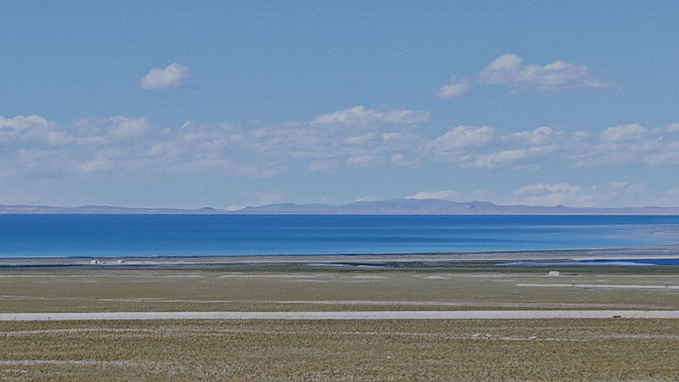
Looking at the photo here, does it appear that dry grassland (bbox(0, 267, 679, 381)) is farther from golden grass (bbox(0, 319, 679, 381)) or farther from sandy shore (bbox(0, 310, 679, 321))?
sandy shore (bbox(0, 310, 679, 321))

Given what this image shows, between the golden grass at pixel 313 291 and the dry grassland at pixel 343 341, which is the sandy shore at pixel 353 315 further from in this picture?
the golden grass at pixel 313 291

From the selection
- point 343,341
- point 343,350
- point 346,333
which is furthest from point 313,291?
point 343,350

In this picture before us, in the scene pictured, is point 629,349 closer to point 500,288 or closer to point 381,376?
point 381,376

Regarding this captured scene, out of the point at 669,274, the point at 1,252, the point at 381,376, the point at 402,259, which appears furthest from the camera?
the point at 1,252

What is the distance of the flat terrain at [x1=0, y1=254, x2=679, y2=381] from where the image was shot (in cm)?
2105

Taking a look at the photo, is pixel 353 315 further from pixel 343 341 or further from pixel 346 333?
pixel 343 341

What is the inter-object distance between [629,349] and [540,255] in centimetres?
6990

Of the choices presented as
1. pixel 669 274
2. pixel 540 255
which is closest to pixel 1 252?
pixel 540 255

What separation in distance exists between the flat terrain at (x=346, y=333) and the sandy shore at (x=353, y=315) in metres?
0.07

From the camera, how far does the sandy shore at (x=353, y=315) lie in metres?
30.3

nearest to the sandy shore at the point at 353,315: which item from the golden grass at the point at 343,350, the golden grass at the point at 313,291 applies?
the golden grass at the point at 343,350

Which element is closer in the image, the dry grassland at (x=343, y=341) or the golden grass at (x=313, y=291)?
the dry grassland at (x=343, y=341)

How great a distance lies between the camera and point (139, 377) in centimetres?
2042

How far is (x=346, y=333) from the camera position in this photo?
26.6 meters
